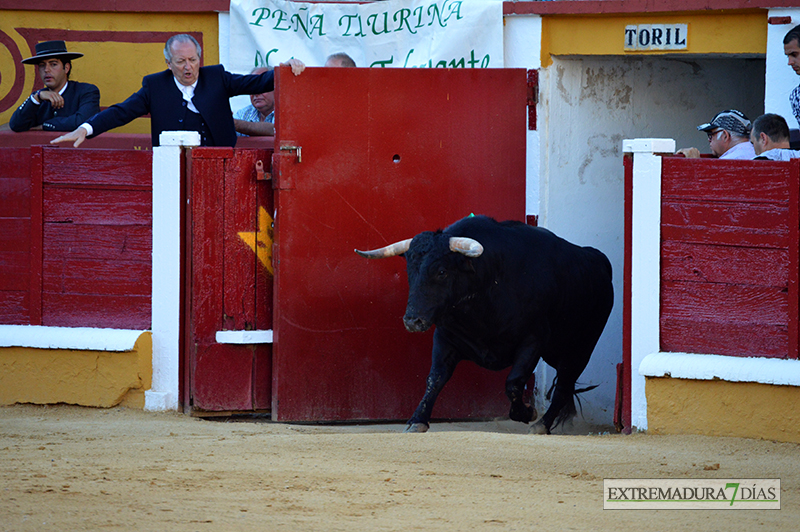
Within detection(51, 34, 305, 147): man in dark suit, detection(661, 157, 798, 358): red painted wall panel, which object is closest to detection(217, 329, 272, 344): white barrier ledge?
detection(51, 34, 305, 147): man in dark suit

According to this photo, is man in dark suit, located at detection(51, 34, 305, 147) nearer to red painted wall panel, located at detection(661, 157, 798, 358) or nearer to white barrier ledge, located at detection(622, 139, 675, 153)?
white barrier ledge, located at detection(622, 139, 675, 153)

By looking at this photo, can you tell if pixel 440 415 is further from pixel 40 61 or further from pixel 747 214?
pixel 40 61

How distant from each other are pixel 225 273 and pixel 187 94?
1.10m

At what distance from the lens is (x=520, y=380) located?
17.9 feet

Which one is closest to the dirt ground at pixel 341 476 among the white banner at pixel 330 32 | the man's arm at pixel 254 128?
the man's arm at pixel 254 128

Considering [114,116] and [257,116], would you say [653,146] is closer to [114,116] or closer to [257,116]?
[114,116]

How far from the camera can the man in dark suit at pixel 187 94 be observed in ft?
19.3

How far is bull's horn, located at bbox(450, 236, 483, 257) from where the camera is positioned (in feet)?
17.2

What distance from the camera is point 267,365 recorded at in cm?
588

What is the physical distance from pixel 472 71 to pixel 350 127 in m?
0.80

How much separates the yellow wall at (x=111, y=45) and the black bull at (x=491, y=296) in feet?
10.6

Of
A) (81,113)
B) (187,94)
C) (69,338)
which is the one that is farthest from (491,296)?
(81,113)

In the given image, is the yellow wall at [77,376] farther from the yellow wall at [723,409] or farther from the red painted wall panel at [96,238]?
the yellow wall at [723,409]

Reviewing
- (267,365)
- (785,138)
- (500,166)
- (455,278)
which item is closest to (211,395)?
(267,365)
